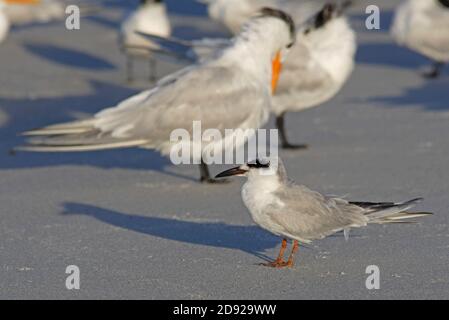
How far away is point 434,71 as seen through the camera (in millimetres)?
9633

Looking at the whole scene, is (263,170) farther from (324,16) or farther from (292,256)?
(324,16)

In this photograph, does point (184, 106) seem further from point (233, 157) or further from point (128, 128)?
point (233, 157)

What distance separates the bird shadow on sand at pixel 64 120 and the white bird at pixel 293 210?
2067mm

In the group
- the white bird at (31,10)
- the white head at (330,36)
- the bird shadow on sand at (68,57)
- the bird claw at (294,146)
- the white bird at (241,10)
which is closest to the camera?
the bird claw at (294,146)

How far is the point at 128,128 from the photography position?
5.98 metres

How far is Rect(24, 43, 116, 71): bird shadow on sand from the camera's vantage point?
33.7ft

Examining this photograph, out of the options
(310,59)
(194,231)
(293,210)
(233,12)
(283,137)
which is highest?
(233,12)

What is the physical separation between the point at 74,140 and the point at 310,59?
6.92 ft

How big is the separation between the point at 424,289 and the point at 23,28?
29.7ft

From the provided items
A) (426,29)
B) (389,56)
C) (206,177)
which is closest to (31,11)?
(389,56)

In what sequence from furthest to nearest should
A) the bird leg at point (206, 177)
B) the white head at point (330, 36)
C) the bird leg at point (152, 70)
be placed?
the bird leg at point (152, 70), the white head at point (330, 36), the bird leg at point (206, 177)

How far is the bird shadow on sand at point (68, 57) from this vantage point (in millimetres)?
10266

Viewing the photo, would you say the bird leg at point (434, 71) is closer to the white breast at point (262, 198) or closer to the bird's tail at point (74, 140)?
the bird's tail at point (74, 140)

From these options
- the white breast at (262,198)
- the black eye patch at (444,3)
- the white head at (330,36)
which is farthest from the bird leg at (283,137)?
the black eye patch at (444,3)
